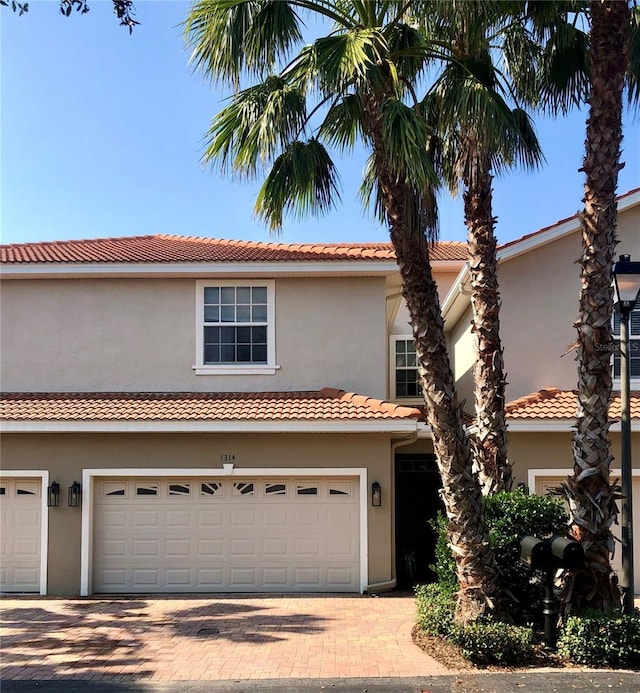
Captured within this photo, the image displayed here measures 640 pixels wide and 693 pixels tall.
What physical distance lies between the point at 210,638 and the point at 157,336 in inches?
265

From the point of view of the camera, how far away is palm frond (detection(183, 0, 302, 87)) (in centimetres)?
841

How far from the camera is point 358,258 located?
531 inches

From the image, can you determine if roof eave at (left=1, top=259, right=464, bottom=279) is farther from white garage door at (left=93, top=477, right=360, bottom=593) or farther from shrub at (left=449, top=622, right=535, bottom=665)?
shrub at (left=449, top=622, right=535, bottom=665)

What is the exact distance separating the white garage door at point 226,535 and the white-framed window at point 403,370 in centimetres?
499

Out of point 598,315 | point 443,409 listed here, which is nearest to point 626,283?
point 598,315

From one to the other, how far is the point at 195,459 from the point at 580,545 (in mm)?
6931

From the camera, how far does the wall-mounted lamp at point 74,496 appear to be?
11992 mm

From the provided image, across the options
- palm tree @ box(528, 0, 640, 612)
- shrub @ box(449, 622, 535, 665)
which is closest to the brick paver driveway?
shrub @ box(449, 622, 535, 665)

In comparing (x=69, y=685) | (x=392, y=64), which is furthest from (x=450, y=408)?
(x=69, y=685)

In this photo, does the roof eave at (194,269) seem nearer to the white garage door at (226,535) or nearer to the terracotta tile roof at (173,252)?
the terracotta tile roof at (173,252)

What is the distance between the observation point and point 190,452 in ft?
40.0

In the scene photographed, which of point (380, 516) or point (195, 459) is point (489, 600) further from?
point (195, 459)

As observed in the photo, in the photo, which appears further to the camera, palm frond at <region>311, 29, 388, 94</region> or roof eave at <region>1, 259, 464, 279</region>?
roof eave at <region>1, 259, 464, 279</region>

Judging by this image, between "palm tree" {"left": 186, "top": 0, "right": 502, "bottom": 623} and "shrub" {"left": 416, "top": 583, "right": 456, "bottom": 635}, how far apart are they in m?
0.27
